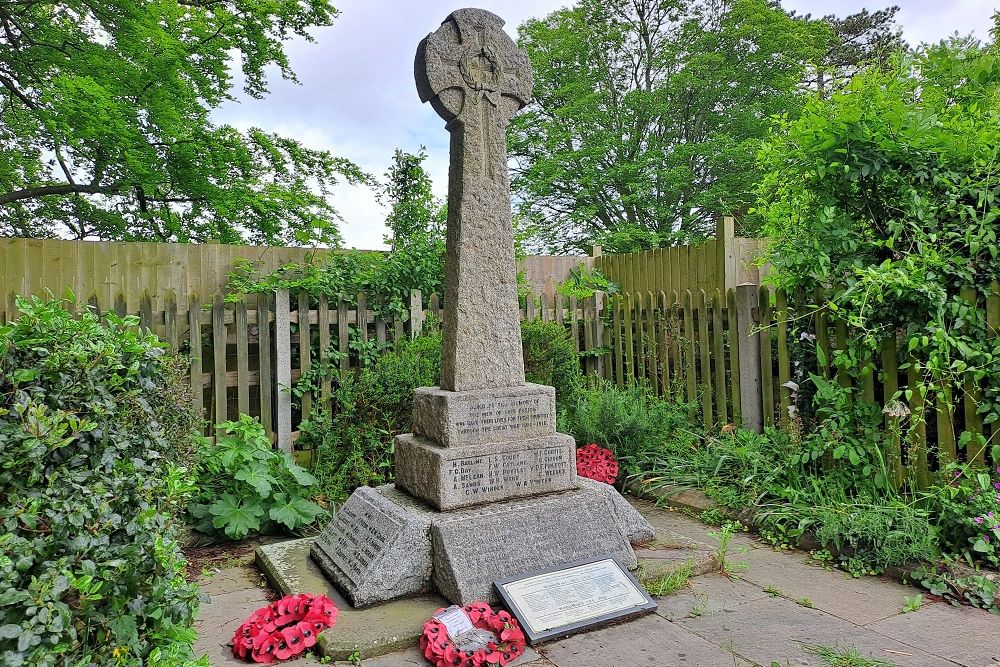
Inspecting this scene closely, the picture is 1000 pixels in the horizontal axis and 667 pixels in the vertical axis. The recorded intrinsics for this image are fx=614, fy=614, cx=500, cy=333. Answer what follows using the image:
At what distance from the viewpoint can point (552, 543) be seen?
323 cm

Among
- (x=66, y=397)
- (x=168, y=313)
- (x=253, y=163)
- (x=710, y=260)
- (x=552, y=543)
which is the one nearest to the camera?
(x=66, y=397)

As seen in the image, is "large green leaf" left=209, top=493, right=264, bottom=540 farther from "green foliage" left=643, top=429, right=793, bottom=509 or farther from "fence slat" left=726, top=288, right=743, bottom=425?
"fence slat" left=726, top=288, right=743, bottom=425

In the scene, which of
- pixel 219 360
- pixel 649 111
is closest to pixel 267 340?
pixel 219 360

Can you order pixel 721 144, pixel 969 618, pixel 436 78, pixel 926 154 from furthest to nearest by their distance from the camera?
1. pixel 721 144
2. pixel 926 154
3. pixel 436 78
4. pixel 969 618

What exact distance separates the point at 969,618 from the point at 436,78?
3797mm

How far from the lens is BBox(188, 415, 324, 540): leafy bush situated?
4.12 metres

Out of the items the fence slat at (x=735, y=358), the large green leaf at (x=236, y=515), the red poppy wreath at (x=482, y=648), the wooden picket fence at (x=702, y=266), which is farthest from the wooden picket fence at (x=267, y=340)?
the wooden picket fence at (x=702, y=266)

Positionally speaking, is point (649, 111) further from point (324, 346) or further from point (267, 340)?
point (267, 340)

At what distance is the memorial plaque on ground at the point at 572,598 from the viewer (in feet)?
9.14

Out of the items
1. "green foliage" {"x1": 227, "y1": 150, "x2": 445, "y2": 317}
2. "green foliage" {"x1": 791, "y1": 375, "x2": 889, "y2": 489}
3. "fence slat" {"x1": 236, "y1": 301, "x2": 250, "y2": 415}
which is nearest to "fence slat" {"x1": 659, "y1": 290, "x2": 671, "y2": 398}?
"green foliage" {"x1": 791, "y1": 375, "x2": 889, "y2": 489}

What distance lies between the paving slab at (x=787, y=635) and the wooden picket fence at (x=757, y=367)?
142cm

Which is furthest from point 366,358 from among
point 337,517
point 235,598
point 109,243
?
point 109,243

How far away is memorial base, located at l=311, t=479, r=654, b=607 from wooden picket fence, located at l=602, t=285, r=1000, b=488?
1956 millimetres

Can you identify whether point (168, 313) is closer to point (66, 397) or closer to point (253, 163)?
point (66, 397)
